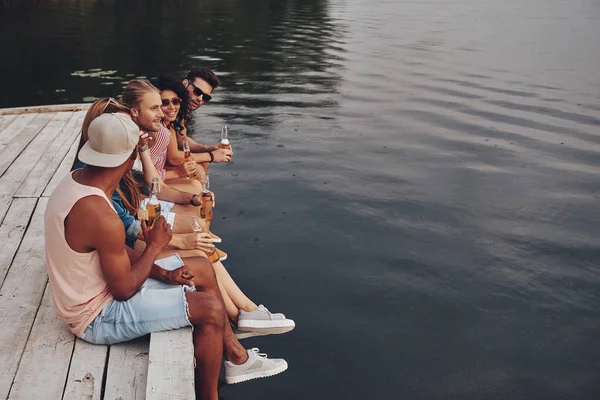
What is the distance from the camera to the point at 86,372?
13.2 ft

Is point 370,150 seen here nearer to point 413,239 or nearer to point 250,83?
point 413,239

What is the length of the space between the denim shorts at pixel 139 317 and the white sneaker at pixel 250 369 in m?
1.00

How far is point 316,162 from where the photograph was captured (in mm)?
12039

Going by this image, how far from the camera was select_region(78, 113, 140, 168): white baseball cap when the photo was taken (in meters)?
3.80

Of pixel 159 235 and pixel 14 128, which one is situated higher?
pixel 159 235

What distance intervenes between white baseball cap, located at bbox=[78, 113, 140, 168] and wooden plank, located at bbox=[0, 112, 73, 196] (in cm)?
397

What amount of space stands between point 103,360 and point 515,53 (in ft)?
85.3

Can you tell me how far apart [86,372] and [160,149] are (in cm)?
352

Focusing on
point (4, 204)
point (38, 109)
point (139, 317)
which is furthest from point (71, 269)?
point (38, 109)

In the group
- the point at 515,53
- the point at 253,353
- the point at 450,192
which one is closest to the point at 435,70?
the point at 515,53

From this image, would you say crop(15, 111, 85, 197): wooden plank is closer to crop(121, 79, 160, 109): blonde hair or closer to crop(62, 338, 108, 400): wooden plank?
crop(121, 79, 160, 109): blonde hair

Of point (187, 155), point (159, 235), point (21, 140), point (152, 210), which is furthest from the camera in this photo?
point (21, 140)

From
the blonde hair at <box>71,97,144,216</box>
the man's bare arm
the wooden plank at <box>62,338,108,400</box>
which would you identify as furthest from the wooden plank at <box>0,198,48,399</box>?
the blonde hair at <box>71,97,144,216</box>

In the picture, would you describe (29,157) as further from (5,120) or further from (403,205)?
(403,205)
